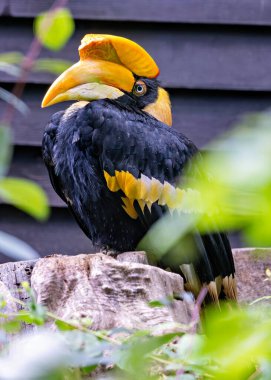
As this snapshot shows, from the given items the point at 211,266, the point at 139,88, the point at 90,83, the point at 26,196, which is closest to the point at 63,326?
the point at 26,196

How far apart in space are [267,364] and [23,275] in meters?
1.24

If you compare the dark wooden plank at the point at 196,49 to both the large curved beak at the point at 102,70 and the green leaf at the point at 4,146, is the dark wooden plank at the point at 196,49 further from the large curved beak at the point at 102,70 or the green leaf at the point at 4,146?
the green leaf at the point at 4,146

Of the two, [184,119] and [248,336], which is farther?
[184,119]

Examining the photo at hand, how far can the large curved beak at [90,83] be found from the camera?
2.54 m

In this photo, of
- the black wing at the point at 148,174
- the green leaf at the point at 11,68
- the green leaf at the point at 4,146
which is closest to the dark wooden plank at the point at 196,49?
the black wing at the point at 148,174

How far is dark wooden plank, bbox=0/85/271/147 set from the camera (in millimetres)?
3293

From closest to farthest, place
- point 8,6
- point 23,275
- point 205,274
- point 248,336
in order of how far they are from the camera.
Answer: point 248,336 → point 23,275 → point 205,274 → point 8,6

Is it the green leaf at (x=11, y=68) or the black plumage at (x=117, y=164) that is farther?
the black plumage at (x=117, y=164)

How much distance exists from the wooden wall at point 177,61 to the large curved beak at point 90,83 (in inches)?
22.8

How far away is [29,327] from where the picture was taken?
1.43 m

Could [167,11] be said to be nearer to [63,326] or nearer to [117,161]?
[117,161]

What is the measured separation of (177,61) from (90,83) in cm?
76

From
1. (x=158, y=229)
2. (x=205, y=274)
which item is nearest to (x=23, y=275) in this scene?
(x=205, y=274)

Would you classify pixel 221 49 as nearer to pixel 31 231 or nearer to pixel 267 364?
pixel 31 231
